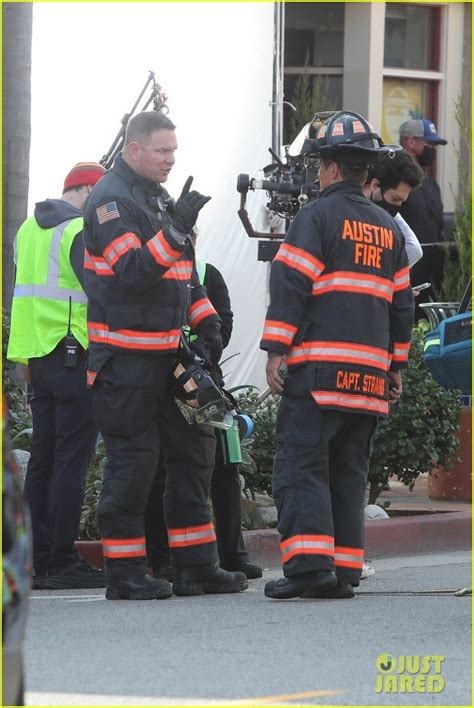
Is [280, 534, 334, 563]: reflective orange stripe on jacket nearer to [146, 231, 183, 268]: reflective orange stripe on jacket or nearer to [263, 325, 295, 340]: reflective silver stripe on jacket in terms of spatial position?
[263, 325, 295, 340]: reflective silver stripe on jacket

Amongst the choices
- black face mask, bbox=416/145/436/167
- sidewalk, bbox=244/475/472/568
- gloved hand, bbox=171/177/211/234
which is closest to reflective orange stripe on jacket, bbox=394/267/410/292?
gloved hand, bbox=171/177/211/234

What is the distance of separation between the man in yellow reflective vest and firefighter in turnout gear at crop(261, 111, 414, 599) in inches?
40.9

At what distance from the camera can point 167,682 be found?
5.36 metres

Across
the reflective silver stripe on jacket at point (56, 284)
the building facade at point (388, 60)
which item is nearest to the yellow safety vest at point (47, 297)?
the reflective silver stripe on jacket at point (56, 284)

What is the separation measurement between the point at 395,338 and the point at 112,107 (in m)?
4.78

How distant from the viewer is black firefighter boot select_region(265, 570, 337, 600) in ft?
23.8

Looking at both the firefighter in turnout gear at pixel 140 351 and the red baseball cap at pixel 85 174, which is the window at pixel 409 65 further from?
the firefighter in turnout gear at pixel 140 351

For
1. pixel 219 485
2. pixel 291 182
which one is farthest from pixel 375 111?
pixel 219 485

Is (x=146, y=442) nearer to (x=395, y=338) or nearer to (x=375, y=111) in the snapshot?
(x=395, y=338)

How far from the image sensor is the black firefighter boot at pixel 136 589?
7363 millimetres

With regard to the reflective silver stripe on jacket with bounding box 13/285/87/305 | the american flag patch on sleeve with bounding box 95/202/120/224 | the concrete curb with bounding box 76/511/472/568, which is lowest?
the concrete curb with bounding box 76/511/472/568

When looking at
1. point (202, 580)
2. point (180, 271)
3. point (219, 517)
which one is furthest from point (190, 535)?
point (180, 271)

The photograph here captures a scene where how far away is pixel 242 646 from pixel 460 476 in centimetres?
505

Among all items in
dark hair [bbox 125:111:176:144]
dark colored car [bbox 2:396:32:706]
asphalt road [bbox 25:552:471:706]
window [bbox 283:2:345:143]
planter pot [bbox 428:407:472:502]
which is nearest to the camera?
dark colored car [bbox 2:396:32:706]
